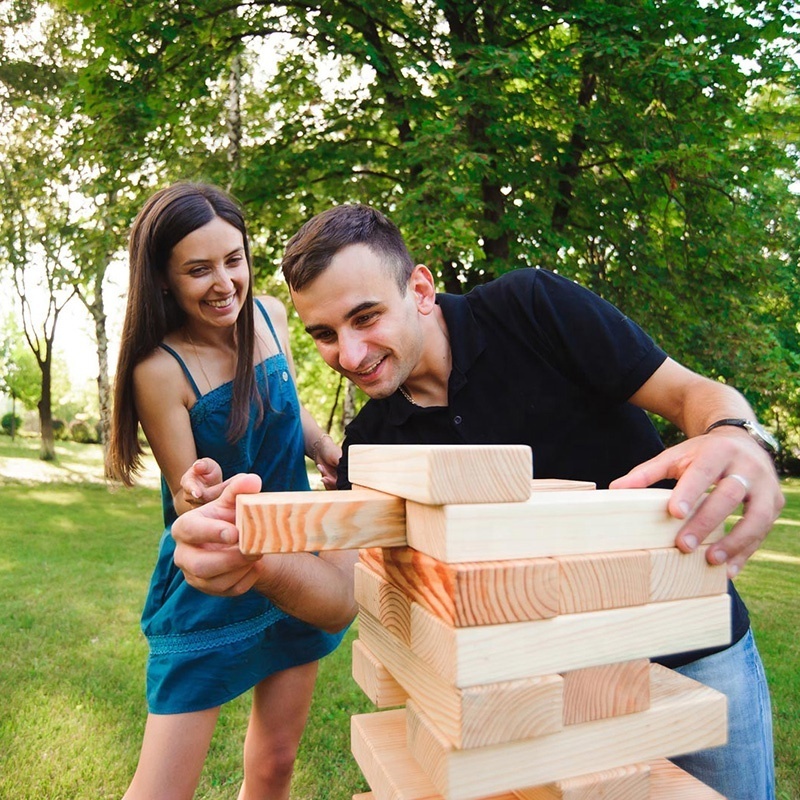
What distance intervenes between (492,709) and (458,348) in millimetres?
1294

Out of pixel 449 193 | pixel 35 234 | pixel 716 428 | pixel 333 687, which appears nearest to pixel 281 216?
pixel 449 193

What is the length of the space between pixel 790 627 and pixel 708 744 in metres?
6.69

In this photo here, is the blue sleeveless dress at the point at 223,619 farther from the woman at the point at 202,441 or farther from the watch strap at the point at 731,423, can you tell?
the watch strap at the point at 731,423

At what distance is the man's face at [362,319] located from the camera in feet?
6.43

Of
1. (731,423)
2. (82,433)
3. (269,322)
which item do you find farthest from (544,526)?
(82,433)

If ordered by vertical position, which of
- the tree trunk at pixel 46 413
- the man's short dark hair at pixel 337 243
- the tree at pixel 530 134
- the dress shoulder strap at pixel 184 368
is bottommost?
the tree trunk at pixel 46 413

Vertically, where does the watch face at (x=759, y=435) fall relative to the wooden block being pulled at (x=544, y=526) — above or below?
above

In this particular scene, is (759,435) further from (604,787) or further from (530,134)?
(530,134)

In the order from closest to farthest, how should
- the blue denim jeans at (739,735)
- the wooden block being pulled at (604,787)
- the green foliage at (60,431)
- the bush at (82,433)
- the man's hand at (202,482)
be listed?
the wooden block being pulled at (604,787)
the man's hand at (202,482)
the blue denim jeans at (739,735)
the bush at (82,433)
the green foliage at (60,431)

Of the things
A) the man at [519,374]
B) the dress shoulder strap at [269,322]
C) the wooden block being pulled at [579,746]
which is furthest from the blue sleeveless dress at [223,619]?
the wooden block being pulled at [579,746]

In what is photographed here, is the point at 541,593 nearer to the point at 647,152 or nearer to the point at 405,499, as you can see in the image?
the point at 405,499

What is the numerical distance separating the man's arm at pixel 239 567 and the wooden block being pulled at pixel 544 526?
352 mm

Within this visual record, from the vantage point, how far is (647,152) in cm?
720

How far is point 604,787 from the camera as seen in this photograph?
45.6 inches
